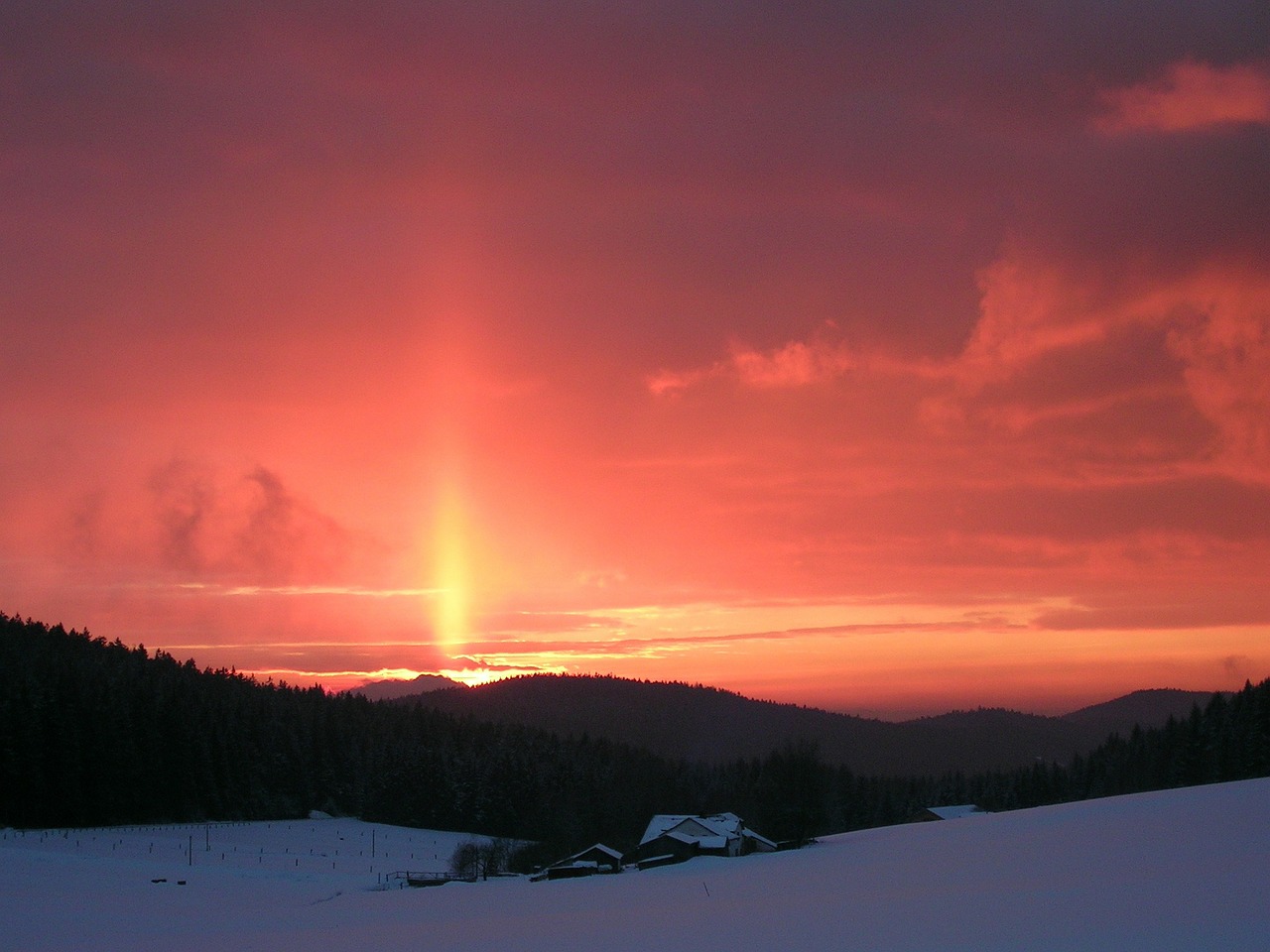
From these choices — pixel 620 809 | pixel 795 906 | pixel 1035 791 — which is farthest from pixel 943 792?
pixel 795 906

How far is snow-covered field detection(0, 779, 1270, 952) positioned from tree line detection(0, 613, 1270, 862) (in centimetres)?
1227

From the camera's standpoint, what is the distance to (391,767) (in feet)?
308

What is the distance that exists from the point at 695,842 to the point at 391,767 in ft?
157

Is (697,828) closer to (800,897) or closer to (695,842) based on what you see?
(695,842)

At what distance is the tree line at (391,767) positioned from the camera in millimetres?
65312

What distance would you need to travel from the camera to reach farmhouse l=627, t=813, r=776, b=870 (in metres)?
53.3

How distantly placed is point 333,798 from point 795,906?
73413 mm

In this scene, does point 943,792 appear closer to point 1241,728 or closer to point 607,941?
point 1241,728

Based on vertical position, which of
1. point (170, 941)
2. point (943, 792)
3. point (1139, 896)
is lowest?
point (943, 792)

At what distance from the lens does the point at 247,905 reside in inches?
1526

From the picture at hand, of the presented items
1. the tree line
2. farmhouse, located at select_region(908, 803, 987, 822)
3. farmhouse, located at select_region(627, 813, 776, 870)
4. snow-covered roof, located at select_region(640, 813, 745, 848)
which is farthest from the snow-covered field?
farmhouse, located at select_region(908, 803, 987, 822)

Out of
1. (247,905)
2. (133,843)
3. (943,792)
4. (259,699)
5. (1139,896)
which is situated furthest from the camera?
(943,792)

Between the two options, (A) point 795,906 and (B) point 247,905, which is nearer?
(A) point 795,906

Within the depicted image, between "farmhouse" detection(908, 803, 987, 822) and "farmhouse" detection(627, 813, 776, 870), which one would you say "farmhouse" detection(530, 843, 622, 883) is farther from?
"farmhouse" detection(908, 803, 987, 822)
